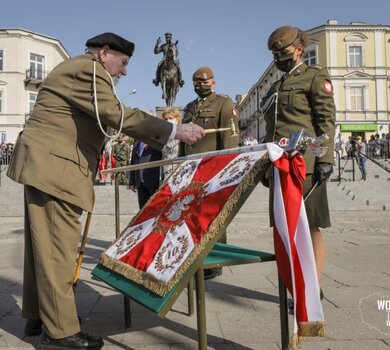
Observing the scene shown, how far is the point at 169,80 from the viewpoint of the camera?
2200cm

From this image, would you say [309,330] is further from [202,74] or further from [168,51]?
[168,51]

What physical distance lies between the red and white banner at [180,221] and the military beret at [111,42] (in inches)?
34.4

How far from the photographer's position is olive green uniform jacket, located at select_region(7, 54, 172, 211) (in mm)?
2551

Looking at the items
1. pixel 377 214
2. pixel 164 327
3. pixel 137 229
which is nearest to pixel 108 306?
pixel 164 327

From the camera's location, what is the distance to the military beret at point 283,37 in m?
3.33

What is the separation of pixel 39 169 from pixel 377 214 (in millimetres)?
10789

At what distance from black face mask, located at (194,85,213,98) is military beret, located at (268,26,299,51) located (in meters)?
1.35

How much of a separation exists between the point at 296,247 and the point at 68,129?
59.7 inches

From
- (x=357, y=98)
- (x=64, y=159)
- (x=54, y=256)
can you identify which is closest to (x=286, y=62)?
(x=64, y=159)

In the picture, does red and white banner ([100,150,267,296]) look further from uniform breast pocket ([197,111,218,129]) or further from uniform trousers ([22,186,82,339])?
uniform breast pocket ([197,111,218,129])

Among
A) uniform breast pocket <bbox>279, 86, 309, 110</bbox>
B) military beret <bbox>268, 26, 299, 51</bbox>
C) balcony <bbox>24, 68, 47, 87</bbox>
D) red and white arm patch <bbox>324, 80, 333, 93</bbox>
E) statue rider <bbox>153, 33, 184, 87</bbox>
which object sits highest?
balcony <bbox>24, 68, 47, 87</bbox>

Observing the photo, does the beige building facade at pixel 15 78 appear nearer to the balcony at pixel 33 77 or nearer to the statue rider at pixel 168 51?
the balcony at pixel 33 77

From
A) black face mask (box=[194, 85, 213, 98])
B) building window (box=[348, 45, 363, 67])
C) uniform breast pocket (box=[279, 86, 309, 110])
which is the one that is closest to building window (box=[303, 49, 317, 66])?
building window (box=[348, 45, 363, 67])

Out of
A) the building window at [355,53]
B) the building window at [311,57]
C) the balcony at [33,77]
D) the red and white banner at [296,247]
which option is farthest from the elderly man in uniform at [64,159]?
the building window at [355,53]
